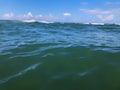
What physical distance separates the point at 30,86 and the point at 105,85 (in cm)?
148

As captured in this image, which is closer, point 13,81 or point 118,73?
point 13,81

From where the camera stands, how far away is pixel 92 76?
3.89 m

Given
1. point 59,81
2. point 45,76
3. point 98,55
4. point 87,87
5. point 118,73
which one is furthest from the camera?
point 98,55

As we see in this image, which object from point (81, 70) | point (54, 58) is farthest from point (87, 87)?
point (54, 58)

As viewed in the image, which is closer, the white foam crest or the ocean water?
the ocean water

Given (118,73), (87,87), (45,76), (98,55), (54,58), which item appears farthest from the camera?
(98,55)

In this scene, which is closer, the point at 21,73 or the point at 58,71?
the point at 21,73

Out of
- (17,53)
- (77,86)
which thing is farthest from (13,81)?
(17,53)

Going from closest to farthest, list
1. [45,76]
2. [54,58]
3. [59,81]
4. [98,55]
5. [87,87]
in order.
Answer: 1. [87,87]
2. [59,81]
3. [45,76]
4. [54,58]
5. [98,55]

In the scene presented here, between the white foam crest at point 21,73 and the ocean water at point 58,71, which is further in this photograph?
the white foam crest at point 21,73

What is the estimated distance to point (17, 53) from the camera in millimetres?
5602

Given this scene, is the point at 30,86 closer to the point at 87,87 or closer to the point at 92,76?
the point at 87,87

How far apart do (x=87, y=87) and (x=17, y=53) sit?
3002mm

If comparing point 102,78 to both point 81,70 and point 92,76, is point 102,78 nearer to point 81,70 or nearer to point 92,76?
point 92,76
